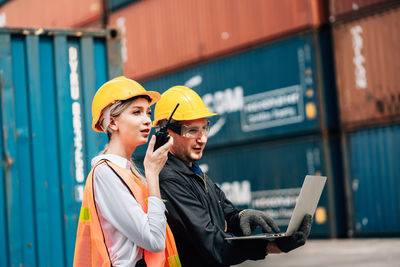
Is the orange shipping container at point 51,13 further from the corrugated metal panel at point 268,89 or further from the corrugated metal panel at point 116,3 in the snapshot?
the corrugated metal panel at point 268,89

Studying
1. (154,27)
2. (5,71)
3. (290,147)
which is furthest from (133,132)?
(154,27)

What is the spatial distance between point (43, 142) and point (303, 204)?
9.37 feet

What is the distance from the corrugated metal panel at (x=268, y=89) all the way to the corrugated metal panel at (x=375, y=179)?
54.7 inches

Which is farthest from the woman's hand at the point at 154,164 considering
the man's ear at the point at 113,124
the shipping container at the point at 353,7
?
the shipping container at the point at 353,7

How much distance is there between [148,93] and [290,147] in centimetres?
1478

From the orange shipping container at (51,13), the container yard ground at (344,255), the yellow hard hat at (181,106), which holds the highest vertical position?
the orange shipping container at (51,13)

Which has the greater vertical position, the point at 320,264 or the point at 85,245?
the point at 85,245

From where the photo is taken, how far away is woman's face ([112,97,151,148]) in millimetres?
2732

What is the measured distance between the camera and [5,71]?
16.4ft

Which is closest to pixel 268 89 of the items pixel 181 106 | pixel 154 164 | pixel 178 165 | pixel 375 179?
pixel 375 179

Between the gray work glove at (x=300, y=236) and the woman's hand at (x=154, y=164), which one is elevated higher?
the woman's hand at (x=154, y=164)

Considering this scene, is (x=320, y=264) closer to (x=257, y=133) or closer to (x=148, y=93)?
(x=257, y=133)

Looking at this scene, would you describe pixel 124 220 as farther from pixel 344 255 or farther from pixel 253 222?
pixel 344 255

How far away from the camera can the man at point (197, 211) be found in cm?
279
